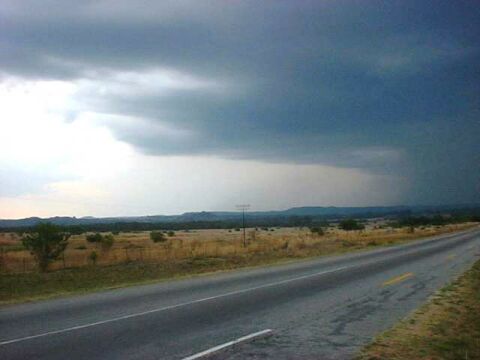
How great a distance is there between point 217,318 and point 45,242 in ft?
73.3

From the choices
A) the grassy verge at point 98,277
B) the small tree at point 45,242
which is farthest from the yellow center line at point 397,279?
the small tree at point 45,242

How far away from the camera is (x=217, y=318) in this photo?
11.1 metres

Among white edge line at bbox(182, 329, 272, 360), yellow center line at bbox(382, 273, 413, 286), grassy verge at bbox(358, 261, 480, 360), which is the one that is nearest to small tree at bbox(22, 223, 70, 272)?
yellow center line at bbox(382, 273, 413, 286)

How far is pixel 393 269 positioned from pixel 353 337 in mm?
14334

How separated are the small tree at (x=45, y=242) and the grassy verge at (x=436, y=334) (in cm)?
2285

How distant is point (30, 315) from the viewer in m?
12.0

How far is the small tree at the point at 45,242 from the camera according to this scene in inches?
1190

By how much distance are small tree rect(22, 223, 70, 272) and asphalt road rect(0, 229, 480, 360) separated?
14.5 m

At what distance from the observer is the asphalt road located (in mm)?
8295

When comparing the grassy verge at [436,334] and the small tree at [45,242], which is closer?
the grassy verge at [436,334]

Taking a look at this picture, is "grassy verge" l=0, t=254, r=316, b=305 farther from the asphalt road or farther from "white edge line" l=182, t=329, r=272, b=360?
"white edge line" l=182, t=329, r=272, b=360

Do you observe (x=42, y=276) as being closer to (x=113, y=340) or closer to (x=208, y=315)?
(x=208, y=315)

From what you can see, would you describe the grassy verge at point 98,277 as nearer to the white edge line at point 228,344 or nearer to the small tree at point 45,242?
the small tree at point 45,242

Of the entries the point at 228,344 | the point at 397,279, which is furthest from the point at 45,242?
the point at 228,344
